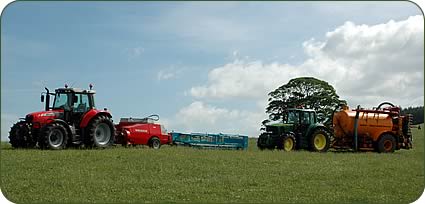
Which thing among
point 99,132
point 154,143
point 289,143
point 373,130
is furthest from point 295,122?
point 99,132

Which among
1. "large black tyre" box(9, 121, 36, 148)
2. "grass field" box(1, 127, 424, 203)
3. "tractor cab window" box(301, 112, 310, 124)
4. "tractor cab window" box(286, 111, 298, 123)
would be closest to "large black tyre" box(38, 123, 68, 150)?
"large black tyre" box(9, 121, 36, 148)

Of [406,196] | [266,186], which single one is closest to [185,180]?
[266,186]

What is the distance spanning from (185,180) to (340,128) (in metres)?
14.2

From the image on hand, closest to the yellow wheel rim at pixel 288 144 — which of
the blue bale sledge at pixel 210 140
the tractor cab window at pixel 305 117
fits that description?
the tractor cab window at pixel 305 117

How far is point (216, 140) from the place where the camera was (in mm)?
22406

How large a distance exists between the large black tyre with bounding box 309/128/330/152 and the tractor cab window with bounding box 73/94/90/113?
911cm

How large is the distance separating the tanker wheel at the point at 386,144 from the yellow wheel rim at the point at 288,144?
3932 millimetres

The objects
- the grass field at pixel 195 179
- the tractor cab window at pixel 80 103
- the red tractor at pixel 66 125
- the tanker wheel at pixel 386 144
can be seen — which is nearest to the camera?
the grass field at pixel 195 179

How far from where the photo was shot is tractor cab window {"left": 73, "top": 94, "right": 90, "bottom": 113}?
18.2 metres

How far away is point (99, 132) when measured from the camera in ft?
61.7

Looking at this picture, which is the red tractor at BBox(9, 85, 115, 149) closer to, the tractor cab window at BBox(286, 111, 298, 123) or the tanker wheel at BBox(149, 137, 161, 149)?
the tanker wheel at BBox(149, 137, 161, 149)

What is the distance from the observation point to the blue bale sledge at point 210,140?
2233cm

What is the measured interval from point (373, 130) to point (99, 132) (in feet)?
37.6

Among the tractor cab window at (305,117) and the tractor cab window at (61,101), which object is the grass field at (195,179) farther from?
the tractor cab window at (305,117)
